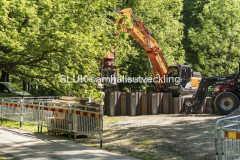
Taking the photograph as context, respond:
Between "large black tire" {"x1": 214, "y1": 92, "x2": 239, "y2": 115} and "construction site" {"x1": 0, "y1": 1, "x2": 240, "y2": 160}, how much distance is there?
0.05m

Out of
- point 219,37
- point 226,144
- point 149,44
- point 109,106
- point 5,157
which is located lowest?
point 5,157

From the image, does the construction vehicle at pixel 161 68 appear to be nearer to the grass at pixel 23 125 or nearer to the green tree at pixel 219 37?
the grass at pixel 23 125

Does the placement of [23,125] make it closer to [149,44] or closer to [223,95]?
[149,44]

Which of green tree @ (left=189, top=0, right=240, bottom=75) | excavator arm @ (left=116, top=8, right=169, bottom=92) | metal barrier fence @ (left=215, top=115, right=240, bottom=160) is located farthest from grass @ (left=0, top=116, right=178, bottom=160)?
green tree @ (left=189, top=0, right=240, bottom=75)

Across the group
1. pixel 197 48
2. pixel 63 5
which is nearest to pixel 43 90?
pixel 63 5

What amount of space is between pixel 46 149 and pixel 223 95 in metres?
11.7

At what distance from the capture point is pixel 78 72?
18.5m

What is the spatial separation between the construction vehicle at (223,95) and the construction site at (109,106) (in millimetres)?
53

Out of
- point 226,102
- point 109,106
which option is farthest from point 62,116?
point 226,102

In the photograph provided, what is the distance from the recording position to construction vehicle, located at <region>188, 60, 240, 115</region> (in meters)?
18.7

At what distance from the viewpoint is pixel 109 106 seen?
2014cm

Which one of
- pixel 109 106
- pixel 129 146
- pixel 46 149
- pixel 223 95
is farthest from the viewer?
pixel 109 106

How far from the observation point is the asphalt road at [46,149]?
9.50 m

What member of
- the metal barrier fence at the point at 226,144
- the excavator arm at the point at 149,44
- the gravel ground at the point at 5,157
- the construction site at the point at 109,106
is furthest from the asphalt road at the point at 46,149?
the excavator arm at the point at 149,44
